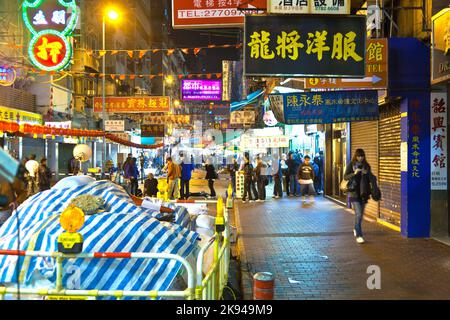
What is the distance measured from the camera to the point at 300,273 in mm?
7270

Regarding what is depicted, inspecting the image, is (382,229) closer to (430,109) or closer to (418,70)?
(430,109)

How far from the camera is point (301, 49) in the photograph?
777 cm

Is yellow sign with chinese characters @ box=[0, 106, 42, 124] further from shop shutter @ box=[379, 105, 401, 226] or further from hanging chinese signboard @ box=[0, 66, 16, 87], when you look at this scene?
shop shutter @ box=[379, 105, 401, 226]

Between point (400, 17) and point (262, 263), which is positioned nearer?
point (262, 263)

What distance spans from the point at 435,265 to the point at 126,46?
48.6 meters

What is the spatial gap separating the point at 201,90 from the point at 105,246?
19199 mm

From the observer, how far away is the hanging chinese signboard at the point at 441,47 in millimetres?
8117

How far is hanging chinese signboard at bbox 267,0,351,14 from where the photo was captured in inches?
306

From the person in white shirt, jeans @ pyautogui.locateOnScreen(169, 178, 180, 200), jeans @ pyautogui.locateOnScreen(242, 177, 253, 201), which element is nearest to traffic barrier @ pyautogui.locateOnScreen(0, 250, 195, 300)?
jeans @ pyautogui.locateOnScreen(169, 178, 180, 200)

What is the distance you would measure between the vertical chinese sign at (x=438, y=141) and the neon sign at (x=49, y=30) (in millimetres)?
11756

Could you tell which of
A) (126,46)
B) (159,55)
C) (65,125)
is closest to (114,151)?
(126,46)

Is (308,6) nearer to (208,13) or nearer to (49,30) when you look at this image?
(208,13)

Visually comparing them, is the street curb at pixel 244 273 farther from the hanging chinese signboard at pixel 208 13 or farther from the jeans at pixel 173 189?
the jeans at pixel 173 189

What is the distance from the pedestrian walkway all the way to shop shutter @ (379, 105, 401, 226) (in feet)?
1.81
